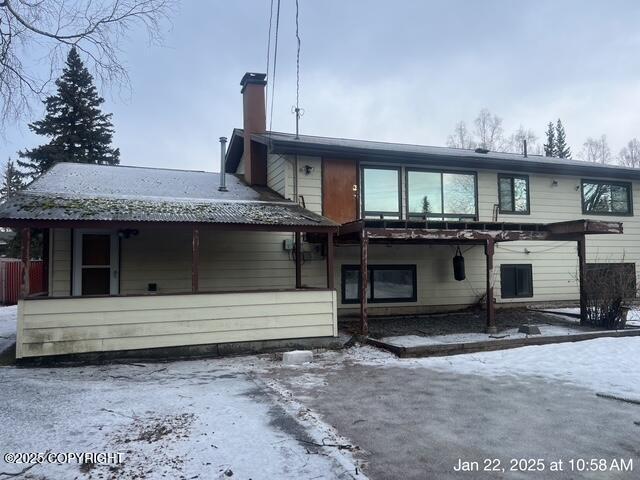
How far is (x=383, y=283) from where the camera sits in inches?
479

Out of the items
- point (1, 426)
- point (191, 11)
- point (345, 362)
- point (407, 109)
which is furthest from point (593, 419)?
point (407, 109)

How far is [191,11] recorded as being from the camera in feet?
27.6

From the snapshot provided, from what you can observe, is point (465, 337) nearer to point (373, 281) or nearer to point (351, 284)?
point (373, 281)

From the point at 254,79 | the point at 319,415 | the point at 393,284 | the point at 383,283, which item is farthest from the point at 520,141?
the point at 319,415

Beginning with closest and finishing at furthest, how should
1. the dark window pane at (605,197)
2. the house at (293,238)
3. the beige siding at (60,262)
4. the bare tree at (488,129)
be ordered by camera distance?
1. the house at (293,238)
2. the beige siding at (60,262)
3. the dark window pane at (605,197)
4. the bare tree at (488,129)

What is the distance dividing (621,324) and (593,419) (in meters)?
6.44

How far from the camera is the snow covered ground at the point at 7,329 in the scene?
923cm

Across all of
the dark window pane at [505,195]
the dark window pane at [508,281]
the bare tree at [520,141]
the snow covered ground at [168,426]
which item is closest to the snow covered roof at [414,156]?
the dark window pane at [505,195]

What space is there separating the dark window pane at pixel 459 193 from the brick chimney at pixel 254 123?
15.4ft

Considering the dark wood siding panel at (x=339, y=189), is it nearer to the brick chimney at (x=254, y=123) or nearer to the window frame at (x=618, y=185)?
the brick chimney at (x=254, y=123)

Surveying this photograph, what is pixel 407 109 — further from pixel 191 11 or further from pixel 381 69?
pixel 191 11

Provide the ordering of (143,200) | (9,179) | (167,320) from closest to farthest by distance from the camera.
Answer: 1. (167,320)
2. (143,200)
3. (9,179)

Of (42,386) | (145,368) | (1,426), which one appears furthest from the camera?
(145,368)

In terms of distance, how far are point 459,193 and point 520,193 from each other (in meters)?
2.10
